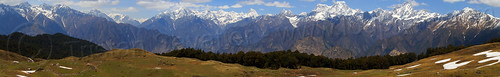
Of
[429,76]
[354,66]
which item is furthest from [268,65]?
[429,76]

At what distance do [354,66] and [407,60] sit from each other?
224 ft

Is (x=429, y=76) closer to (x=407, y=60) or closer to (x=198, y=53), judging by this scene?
(x=198, y=53)

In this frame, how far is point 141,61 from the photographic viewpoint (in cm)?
9038

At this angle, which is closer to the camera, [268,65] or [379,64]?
[268,65]

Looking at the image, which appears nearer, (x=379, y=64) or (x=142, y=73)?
(x=142, y=73)

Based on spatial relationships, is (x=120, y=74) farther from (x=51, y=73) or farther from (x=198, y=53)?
(x=198, y=53)

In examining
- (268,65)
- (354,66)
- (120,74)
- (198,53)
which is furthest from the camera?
(198,53)

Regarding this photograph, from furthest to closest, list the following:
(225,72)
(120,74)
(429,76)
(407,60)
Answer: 1. (407,60)
2. (225,72)
3. (120,74)
4. (429,76)

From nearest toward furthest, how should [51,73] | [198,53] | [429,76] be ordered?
[429,76] → [51,73] → [198,53]

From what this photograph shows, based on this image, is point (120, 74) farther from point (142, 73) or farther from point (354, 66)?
point (354, 66)

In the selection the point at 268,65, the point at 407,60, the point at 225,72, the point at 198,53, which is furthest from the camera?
the point at 407,60

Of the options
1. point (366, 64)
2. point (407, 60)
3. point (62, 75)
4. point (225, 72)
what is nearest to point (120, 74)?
point (62, 75)

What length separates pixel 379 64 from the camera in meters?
144

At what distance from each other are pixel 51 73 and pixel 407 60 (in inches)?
7106
